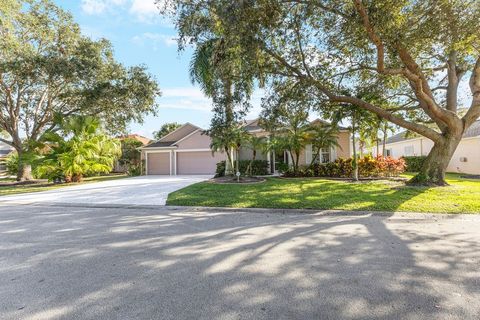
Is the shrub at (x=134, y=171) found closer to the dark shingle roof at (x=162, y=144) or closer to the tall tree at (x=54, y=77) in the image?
the dark shingle roof at (x=162, y=144)

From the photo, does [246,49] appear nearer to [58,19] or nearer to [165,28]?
[165,28]

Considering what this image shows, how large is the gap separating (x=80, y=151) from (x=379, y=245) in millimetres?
17899

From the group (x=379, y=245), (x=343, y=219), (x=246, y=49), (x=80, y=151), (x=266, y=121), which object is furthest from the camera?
(x=80, y=151)

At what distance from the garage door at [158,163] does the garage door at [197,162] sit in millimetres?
1208

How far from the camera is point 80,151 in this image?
17578 millimetres

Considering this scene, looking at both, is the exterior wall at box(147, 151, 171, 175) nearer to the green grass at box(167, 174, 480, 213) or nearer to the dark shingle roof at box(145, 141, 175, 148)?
the dark shingle roof at box(145, 141, 175, 148)

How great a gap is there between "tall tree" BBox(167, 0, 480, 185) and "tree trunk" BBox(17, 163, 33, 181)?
19.0m

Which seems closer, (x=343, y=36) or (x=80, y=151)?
(x=343, y=36)

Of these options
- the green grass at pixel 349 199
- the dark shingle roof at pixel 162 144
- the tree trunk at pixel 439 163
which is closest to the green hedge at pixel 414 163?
the tree trunk at pixel 439 163

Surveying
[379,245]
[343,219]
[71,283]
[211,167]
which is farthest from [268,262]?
[211,167]

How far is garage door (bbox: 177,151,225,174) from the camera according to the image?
2492 centimetres

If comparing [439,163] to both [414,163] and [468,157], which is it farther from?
[468,157]

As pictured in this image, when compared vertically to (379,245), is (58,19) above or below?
above

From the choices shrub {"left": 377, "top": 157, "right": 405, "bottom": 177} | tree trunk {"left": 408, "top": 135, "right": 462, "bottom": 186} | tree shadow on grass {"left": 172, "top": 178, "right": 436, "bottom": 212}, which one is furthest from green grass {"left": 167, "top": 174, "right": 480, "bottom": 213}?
shrub {"left": 377, "top": 157, "right": 405, "bottom": 177}
